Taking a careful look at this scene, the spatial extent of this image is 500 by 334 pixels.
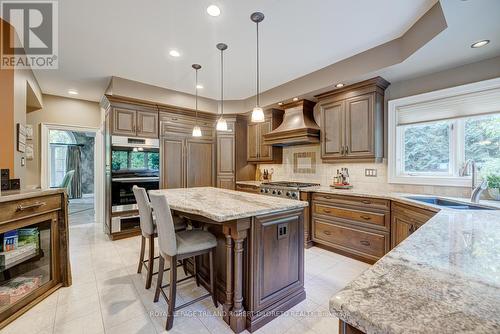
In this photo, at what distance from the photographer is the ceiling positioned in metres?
2.07

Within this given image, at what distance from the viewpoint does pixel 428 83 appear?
9.21 feet

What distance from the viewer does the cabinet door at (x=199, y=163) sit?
4.41 metres

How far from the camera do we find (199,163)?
179 inches

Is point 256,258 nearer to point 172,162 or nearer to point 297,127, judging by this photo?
point 297,127

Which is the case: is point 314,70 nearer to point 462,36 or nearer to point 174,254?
point 462,36

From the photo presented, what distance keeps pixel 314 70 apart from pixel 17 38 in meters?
3.75

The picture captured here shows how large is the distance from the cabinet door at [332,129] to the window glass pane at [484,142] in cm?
138

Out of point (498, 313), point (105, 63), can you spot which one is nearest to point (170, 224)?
point (498, 313)

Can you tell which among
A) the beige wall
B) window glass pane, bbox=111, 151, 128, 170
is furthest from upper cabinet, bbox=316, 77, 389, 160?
the beige wall

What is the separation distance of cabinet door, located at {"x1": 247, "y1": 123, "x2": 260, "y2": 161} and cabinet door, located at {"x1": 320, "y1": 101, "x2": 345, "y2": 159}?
1550 millimetres

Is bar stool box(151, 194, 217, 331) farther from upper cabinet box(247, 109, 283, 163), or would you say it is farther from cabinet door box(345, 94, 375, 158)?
upper cabinet box(247, 109, 283, 163)

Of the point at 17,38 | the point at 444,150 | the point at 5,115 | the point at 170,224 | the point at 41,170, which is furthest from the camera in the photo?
the point at 41,170

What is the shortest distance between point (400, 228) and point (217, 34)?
3.01 metres

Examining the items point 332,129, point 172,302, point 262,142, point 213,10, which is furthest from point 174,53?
point 172,302
